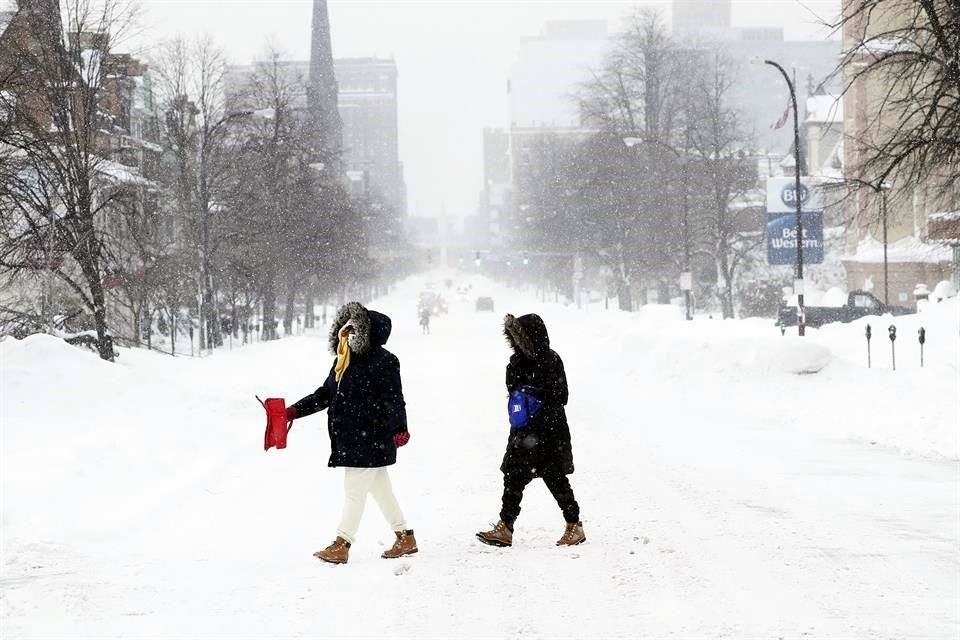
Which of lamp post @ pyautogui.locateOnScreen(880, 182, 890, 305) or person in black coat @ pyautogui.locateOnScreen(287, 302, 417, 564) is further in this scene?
lamp post @ pyautogui.locateOnScreen(880, 182, 890, 305)

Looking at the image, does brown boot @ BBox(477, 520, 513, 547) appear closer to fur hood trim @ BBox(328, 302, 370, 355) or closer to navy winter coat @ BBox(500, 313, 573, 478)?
navy winter coat @ BBox(500, 313, 573, 478)

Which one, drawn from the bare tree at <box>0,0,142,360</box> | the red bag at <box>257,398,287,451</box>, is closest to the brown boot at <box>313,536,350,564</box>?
→ the red bag at <box>257,398,287,451</box>

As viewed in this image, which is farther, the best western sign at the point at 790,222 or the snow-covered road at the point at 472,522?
the best western sign at the point at 790,222

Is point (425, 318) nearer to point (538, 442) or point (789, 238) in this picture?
point (789, 238)

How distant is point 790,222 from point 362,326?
997 inches

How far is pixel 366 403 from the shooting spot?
26.1ft

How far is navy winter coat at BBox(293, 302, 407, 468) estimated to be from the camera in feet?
26.0

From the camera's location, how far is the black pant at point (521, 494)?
841cm

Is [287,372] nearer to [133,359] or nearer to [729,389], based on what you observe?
[133,359]

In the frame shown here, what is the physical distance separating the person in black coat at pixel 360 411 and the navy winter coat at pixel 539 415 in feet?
3.03

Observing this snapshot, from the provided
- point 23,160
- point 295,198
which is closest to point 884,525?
point 23,160

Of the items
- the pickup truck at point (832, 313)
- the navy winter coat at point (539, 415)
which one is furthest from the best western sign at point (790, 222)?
the navy winter coat at point (539, 415)

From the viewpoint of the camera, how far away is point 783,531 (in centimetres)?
891

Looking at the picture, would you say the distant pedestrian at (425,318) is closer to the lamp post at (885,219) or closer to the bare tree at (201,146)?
the bare tree at (201,146)
